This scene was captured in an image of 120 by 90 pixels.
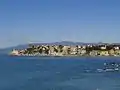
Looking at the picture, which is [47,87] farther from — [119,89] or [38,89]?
[119,89]

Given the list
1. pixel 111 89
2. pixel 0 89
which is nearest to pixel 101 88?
pixel 111 89

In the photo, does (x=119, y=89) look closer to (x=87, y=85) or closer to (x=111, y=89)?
(x=111, y=89)

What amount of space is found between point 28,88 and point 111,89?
11948 millimetres

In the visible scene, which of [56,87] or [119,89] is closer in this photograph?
[119,89]

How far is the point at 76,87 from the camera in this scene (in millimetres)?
53625

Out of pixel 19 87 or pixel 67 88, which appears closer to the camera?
pixel 67 88

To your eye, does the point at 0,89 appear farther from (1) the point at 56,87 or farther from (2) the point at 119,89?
(2) the point at 119,89

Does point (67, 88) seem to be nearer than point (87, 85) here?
Yes

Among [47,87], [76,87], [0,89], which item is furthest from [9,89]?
[76,87]

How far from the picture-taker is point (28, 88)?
54.8 metres

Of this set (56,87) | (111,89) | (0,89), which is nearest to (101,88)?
(111,89)

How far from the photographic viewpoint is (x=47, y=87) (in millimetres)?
55844

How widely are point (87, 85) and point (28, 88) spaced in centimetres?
892

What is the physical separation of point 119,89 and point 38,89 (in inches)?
448
